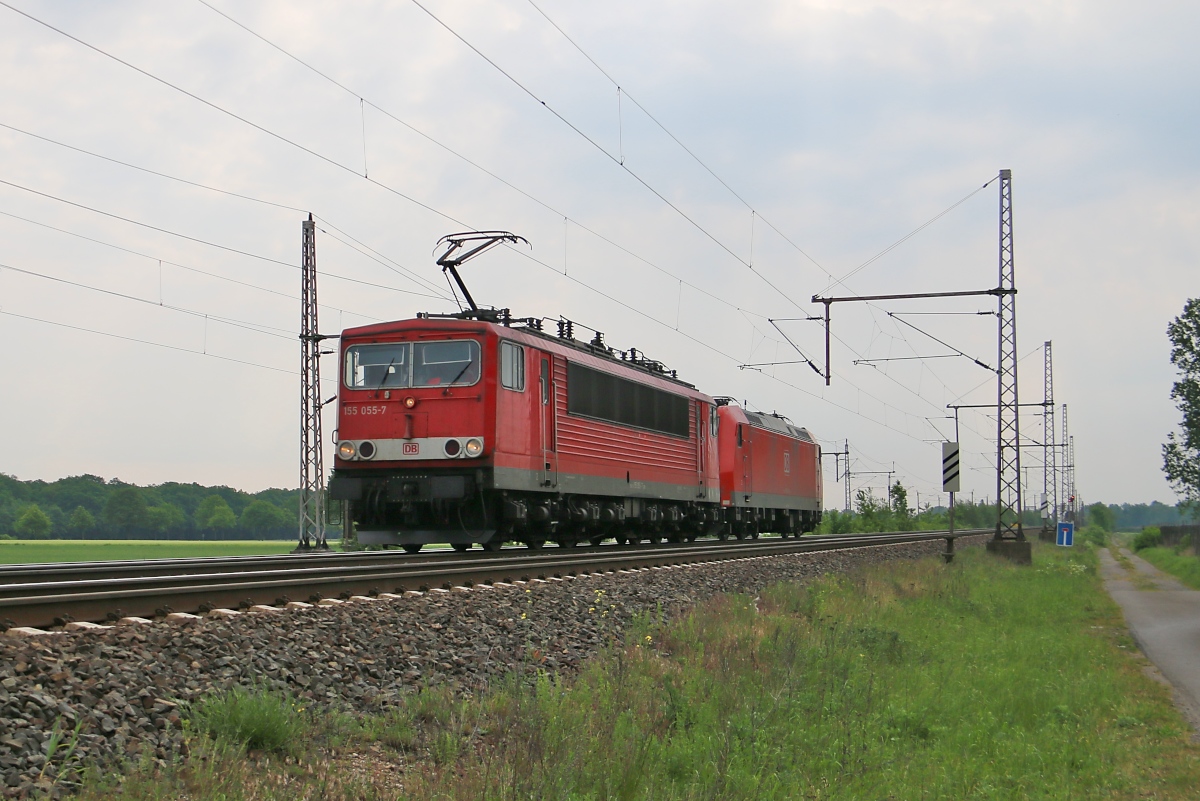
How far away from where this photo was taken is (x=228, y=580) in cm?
1057

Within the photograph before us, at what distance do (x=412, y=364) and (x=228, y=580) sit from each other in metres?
7.01

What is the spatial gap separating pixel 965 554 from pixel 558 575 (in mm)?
19453

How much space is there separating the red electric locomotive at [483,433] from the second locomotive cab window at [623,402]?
0.13ft

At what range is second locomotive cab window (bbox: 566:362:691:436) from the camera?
63.9 ft

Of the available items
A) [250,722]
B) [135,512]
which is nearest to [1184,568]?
[250,722]

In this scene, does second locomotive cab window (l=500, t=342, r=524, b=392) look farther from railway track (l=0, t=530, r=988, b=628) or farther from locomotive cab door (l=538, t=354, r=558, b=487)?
railway track (l=0, t=530, r=988, b=628)

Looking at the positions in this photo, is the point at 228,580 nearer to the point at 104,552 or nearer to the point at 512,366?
the point at 512,366

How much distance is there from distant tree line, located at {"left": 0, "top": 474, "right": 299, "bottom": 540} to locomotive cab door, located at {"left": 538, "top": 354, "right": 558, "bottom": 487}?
46.1m

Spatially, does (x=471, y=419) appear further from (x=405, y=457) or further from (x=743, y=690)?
(x=743, y=690)

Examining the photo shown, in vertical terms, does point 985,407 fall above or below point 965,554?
above

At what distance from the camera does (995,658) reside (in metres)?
12.1

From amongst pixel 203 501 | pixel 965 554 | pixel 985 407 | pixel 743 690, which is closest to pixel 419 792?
pixel 743 690

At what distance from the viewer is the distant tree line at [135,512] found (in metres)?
A: 56.6

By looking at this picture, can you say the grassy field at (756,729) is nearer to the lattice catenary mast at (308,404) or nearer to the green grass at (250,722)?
the green grass at (250,722)
